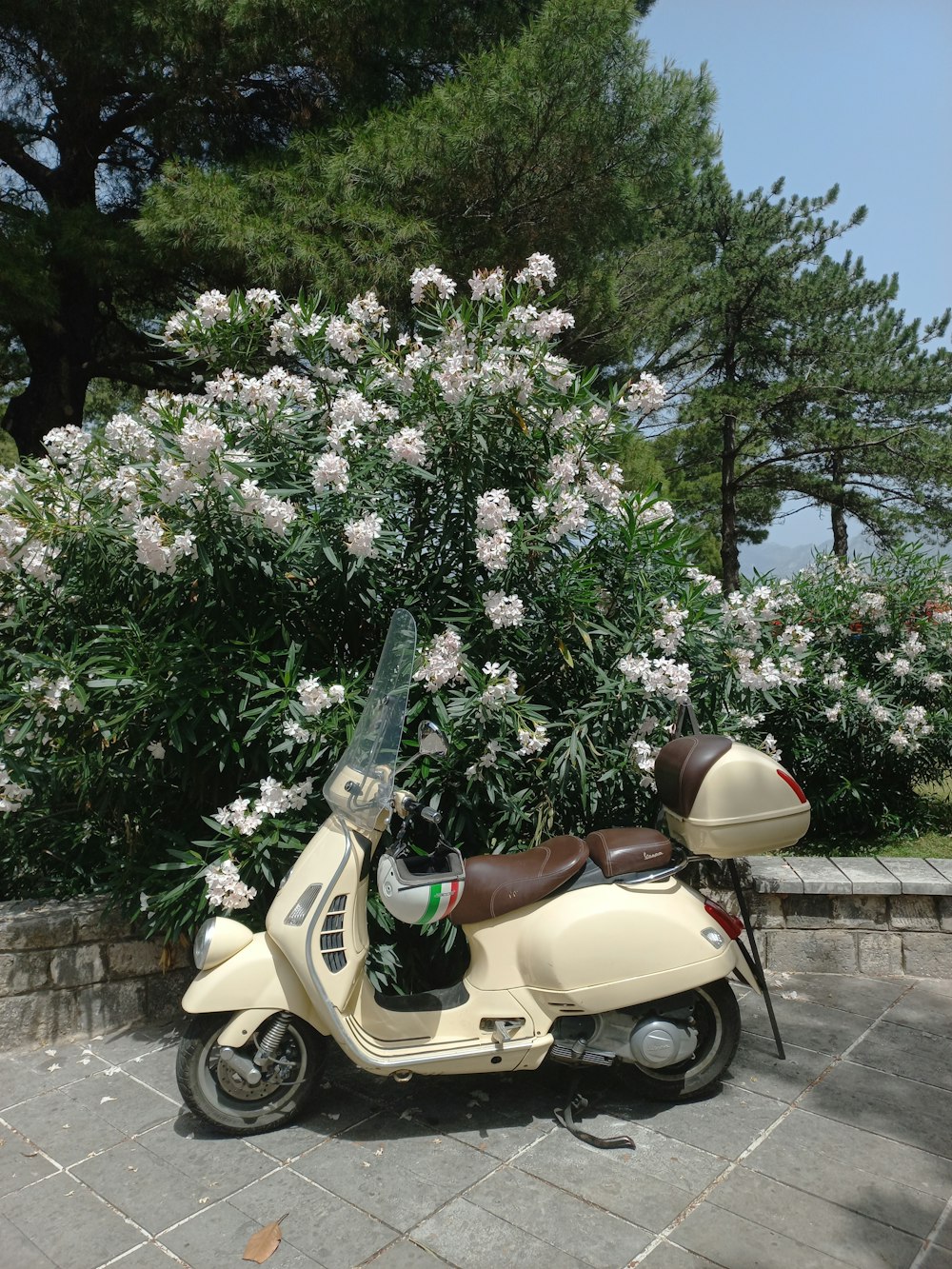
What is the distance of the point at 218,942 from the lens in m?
2.82

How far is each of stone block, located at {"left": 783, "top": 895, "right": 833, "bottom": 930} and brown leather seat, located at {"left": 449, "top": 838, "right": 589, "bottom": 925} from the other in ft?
5.57

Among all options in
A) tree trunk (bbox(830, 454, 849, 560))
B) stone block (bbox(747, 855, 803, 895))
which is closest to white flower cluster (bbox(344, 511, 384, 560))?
stone block (bbox(747, 855, 803, 895))

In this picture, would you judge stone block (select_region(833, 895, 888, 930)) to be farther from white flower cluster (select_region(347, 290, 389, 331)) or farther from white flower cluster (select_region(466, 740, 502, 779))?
white flower cluster (select_region(347, 290, 389, 331))

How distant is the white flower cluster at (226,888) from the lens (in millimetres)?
3061

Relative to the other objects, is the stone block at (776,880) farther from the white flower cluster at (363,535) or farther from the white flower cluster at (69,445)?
the white flower cluster at (69,445)

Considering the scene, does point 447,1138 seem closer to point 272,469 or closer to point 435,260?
point 272,469

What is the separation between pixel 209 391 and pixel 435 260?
12.2 ft

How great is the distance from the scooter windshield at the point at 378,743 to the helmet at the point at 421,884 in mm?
153

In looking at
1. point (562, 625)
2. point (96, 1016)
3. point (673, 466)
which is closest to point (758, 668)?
point (562, 625)

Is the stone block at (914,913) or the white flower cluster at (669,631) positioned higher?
the white flower cluster at (669,631)

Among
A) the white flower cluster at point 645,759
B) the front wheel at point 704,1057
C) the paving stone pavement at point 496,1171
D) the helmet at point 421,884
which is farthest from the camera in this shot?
the white flower cluster at point 645,759

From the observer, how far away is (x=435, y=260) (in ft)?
21.9

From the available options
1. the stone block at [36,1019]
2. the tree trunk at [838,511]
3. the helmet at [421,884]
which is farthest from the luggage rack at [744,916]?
the tree trunk at [838,511]

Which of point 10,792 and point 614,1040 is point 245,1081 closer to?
point 614,1040
